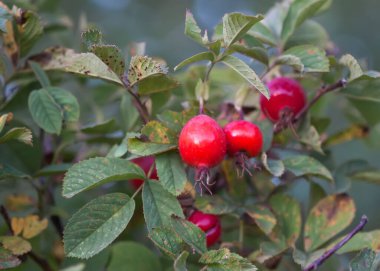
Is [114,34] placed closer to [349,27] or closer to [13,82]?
[349,27]

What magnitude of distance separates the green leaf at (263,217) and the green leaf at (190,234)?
0.79 feet

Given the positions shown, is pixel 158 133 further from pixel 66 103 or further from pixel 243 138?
pixel 66 103

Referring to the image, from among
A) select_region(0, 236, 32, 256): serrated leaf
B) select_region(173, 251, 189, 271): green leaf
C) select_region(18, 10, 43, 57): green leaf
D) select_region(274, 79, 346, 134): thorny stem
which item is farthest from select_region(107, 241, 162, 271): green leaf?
select_region(18, 10, 43, 57): green leaf

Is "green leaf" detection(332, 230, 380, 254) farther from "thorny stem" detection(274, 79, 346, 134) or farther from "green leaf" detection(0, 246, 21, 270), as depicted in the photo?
"green leaf" detection(0, 246, 21, 270)

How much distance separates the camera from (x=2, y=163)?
4.21 ft

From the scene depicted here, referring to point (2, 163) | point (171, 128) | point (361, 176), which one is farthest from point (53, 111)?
point (361, 176)

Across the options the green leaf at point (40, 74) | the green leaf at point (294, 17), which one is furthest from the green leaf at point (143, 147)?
the green leaf at point (294, 17)

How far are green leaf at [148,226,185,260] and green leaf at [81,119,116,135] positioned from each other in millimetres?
417

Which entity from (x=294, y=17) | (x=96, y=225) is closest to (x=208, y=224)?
(x=96, y=225)

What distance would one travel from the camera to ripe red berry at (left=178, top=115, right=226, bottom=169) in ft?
3.92

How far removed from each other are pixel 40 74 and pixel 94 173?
40cm

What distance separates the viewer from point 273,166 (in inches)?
53.0

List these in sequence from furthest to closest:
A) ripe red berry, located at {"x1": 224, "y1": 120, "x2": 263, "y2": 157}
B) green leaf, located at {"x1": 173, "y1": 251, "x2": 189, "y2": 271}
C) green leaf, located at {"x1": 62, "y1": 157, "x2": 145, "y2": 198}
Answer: ripe red berry, located at {"x1": 224, "y1": 120, "x2": 263, "y2": 157} → green leaf, located at {"x1": 62, "y1": 157, "x2": 145, "y2": 198} → green leaf, located at {"x1": 173, "y1": 251, "x2": 189, "y2": 271}

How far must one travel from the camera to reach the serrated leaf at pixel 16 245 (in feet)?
3.91
